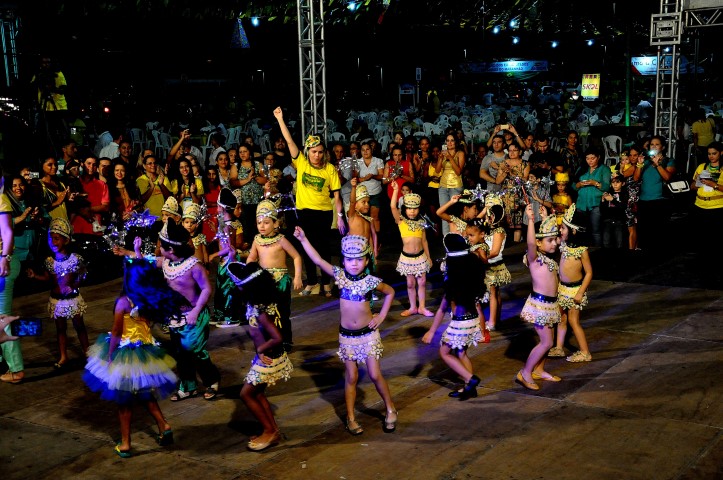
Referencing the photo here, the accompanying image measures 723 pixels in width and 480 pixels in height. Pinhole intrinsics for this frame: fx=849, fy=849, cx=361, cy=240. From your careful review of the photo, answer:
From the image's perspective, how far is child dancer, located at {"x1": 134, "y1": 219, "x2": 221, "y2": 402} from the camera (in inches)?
265

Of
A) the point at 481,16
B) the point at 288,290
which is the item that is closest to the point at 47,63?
the point at 288,290

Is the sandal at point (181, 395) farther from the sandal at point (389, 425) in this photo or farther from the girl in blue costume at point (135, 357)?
the sandal at point (389, 425)

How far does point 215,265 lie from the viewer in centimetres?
1259

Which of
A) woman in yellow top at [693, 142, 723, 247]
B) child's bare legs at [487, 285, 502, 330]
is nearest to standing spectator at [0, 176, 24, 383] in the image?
child's bare legs at [487, 285, 502, 330]

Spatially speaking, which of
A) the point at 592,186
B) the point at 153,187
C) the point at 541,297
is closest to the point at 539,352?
the point at 541,297

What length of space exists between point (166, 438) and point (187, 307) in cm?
107

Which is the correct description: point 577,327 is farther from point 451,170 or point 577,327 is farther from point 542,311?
point 451,170

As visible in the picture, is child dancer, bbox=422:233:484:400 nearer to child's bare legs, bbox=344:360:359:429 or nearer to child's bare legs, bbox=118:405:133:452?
child's bare legs, bbox=344:360:359:429

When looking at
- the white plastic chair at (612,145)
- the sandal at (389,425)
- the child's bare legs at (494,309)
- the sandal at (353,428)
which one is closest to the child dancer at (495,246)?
the child's bare legs at (494,309)

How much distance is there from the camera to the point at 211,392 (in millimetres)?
7227

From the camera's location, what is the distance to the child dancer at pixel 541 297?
7086 millimetres

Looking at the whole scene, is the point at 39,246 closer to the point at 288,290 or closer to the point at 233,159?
the point at 233,159

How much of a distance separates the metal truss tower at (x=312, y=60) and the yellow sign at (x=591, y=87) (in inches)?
854

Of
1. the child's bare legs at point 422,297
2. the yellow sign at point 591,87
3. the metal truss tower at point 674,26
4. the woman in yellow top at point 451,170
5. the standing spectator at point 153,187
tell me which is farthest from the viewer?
the yellow sign at point 591,87
